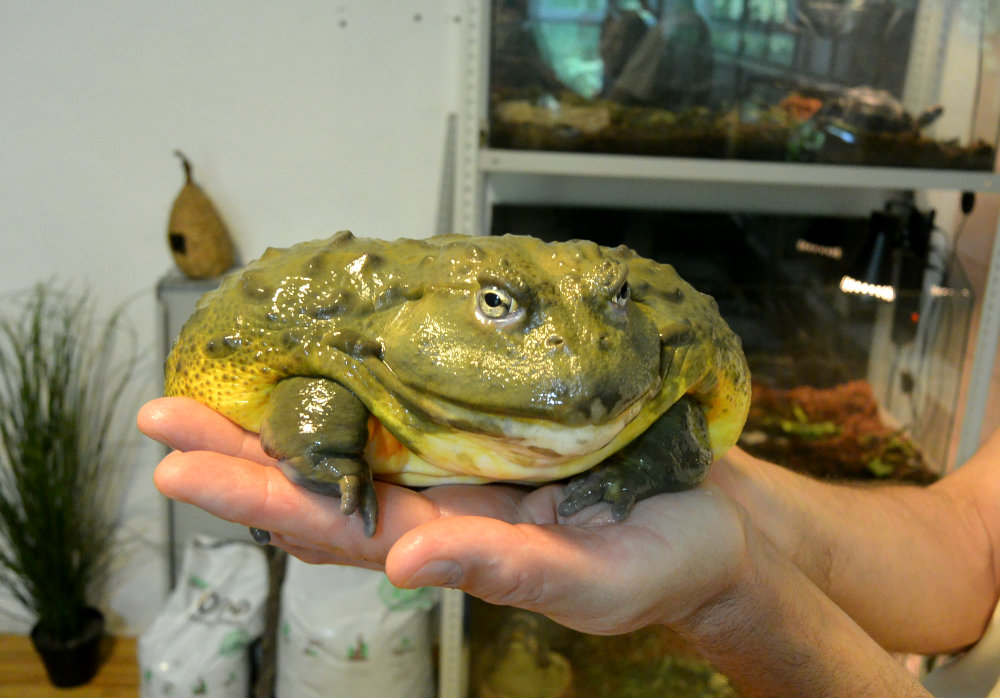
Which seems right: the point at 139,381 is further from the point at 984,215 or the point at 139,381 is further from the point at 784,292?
the point at 984,215

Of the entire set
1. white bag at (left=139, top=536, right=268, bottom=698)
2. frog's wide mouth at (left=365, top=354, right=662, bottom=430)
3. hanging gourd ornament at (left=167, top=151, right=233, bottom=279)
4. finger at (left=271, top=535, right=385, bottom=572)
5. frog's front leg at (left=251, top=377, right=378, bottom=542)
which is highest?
frog's wide mouth at (left=365, top=354, right=662, bottom=430)

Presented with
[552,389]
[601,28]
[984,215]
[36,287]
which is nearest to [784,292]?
[984,215]

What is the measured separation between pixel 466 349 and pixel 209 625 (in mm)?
2009

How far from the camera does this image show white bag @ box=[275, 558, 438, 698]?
233 cm

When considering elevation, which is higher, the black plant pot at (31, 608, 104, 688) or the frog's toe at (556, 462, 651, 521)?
the frog's toe at (556, 462, 651, 521)

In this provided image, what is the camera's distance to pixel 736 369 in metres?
1.10

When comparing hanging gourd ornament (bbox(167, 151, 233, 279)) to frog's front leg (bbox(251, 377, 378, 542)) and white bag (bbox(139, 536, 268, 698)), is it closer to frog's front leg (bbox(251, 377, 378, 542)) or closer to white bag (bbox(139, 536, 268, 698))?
white bag (bbox(139, 536, 268, 698))

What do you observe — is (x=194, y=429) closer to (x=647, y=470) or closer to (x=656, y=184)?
(x=647, y=470)

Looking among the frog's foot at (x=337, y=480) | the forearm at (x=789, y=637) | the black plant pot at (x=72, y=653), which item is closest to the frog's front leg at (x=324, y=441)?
the frog's foot at (x=337, y=480)

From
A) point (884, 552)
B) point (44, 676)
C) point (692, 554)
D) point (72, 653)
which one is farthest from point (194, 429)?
point (44, 676)

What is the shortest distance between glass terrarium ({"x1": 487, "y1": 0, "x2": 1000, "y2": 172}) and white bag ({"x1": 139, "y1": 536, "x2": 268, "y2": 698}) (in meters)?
1.61

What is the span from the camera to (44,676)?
2.77 m

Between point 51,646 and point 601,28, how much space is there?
2.56 meters

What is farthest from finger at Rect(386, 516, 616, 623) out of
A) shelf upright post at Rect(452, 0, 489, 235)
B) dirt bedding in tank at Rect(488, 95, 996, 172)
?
dirt bedding in tank at Rect(488, 95, 996, 172)
